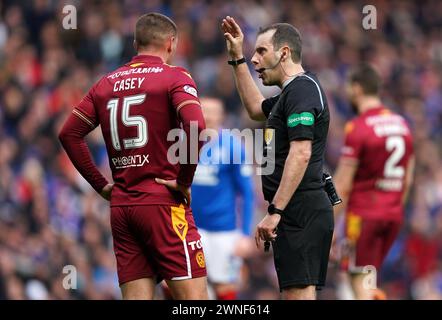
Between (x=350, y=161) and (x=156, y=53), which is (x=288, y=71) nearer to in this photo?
(x=156, y=53)

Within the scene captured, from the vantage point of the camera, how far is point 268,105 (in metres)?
7.25

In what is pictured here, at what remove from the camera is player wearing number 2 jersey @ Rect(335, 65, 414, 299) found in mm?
9438

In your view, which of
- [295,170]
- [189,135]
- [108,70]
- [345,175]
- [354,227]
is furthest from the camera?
[108,70]

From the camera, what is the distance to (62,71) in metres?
15.2

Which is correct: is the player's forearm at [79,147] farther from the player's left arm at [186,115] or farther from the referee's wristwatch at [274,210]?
the referee's wristwatch at [274,210]

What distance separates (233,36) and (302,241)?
4.80ft

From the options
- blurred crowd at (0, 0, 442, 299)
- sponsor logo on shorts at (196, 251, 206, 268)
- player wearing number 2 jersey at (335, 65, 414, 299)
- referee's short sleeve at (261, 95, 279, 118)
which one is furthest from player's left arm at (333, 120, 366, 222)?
sponsor logo on shorts at (196, 251, 206, 268)

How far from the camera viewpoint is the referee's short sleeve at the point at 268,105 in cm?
722

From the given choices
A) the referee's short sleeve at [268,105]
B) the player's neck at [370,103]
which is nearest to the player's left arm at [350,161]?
the player's neck at [370,103]

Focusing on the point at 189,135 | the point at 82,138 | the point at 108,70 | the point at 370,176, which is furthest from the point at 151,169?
the point at 108,70

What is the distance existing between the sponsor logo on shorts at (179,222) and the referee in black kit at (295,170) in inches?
17.7

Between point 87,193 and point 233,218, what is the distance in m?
3.81
